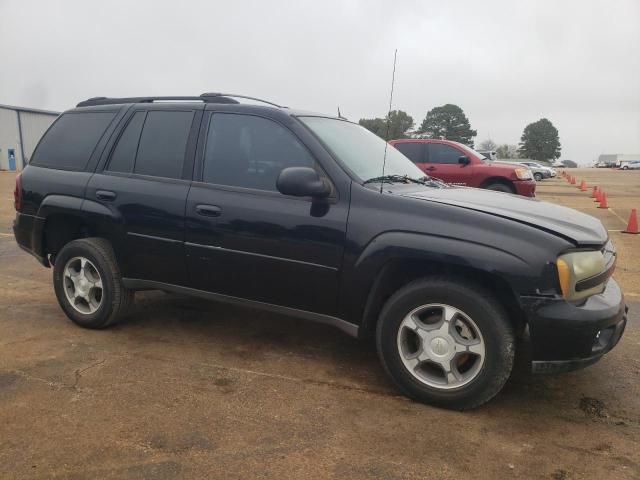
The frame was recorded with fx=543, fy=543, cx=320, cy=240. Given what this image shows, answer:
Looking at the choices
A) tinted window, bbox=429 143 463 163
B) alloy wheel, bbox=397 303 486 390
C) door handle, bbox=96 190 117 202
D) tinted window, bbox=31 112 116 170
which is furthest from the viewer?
tinted window, bbox=429 143 463 163

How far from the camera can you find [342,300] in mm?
3309

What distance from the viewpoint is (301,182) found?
10.5 ft

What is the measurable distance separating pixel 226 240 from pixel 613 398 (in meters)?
2.58

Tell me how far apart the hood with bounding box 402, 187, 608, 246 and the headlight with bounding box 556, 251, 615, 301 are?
0.09 metres

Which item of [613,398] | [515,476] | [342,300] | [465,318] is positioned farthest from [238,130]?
[613,398]

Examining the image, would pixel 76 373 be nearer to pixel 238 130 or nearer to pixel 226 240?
pixel 226 240

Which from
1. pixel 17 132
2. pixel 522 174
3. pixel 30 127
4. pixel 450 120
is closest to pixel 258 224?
pixel 522 174

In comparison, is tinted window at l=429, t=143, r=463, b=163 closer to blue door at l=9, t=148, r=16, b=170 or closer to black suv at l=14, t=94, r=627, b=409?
black suv at l=14, t=94, r=627, b=409

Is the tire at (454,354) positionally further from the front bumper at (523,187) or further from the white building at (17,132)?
the white building at (17,132)

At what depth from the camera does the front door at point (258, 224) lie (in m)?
3.31

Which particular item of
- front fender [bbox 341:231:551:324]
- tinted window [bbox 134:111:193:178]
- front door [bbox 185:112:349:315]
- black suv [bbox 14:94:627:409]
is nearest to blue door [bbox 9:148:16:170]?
black suv [bbox 14:94:627:409]

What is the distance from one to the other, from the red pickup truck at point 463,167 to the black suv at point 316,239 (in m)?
7.49

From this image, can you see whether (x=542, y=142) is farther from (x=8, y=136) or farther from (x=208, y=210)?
(x=208, y=210)

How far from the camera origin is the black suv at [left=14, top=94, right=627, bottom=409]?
2.88 metres
